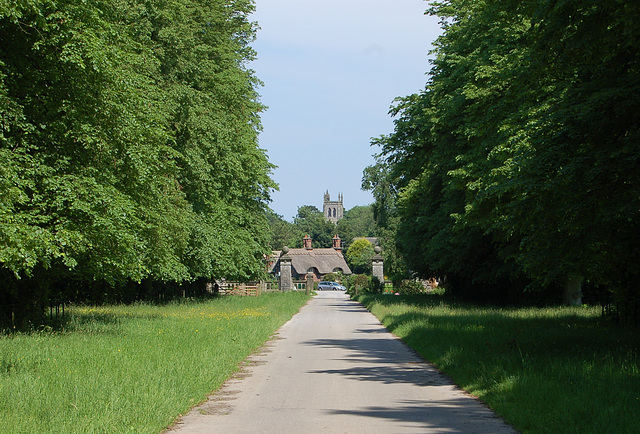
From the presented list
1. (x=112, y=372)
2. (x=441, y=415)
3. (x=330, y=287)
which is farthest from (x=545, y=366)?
(x=330, y=287)

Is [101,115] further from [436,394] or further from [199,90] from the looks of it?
[199,90]

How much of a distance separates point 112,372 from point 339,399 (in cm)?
386

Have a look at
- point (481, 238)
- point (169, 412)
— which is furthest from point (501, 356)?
point (481, 238)

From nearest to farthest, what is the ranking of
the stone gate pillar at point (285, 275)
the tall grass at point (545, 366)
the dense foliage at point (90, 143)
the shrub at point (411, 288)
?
the tall grass at point (545, 366) → the dense foliage at point (90, 143) → the shrub at point (411, 288) → the stone gate pillar at point (285, 275)

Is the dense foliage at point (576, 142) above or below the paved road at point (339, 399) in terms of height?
above

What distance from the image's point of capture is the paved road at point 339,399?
28.5 ft

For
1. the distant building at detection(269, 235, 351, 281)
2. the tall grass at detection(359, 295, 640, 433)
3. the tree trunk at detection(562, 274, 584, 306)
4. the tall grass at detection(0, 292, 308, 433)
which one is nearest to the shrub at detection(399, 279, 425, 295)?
the tree trunk at detection(562, 274, 584, 306)

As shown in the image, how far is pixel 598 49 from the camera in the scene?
44.5ft

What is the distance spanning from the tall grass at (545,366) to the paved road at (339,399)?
0.44 m

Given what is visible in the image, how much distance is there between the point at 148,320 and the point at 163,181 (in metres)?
4.97

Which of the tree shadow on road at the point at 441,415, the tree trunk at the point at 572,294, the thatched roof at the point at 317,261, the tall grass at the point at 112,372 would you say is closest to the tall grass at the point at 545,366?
the tree shadow on road at the point at 441,415

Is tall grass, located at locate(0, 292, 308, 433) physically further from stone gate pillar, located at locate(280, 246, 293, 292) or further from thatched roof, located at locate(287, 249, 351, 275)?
thatched roof, located at locate(287, 249, 351, 275)

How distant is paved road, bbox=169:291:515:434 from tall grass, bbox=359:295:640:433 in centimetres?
44

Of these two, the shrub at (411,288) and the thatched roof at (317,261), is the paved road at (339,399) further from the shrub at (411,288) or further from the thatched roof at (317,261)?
the thatched roof at (317,261)
